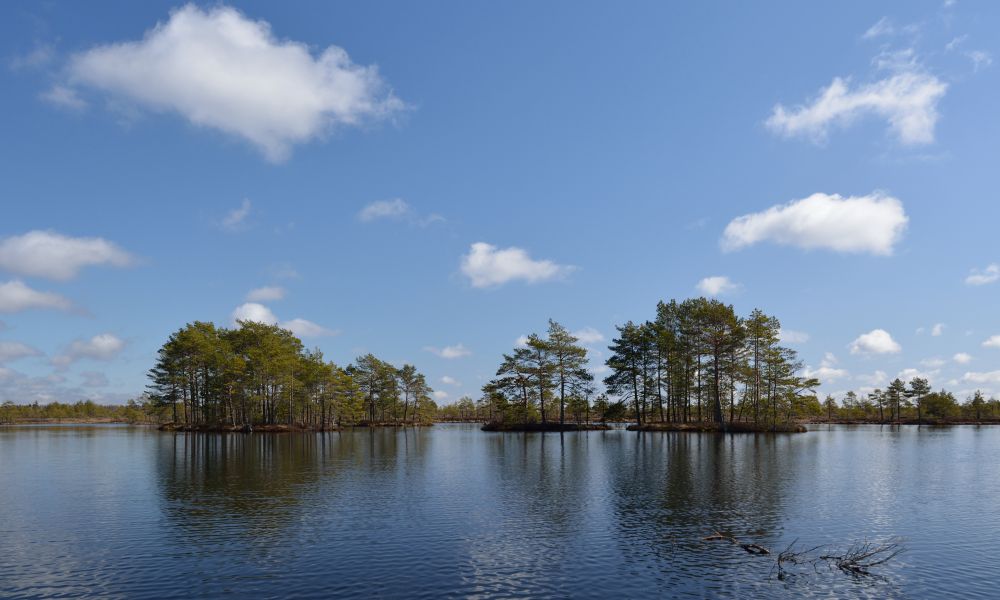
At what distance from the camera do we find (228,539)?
1101 inches

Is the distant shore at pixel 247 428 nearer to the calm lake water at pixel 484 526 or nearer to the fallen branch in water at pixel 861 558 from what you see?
the calm lake water at pixel 484 526

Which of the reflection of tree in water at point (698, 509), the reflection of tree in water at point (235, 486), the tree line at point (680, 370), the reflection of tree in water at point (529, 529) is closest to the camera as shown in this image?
the reflection of tree in water at point (529, 529)

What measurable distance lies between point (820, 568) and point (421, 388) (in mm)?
151520

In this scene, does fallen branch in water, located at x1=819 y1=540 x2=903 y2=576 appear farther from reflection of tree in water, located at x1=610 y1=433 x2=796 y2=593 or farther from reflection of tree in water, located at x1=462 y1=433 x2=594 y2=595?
reflection of tree in water, located at x1=462 y1=433 x2=594 y2=595

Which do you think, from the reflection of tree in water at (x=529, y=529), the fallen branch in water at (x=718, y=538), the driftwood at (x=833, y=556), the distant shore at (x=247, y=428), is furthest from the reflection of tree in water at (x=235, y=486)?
the distant shore at (x=247, y=428)

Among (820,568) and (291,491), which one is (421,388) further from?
(820,568)

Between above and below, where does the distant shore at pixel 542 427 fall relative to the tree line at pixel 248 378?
below

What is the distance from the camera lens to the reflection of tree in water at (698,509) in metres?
23.4

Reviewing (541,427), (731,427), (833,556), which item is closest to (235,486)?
(833,556)

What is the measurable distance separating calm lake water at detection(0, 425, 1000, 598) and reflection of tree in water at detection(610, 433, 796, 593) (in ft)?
0.56

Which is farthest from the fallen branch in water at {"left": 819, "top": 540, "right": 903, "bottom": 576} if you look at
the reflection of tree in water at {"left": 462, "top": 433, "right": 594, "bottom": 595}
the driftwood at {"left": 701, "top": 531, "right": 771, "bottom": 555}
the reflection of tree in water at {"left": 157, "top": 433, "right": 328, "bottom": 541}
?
the reflection of tree in water at {"left": 157, "top": 433, "right": 328, "bottom": 541}

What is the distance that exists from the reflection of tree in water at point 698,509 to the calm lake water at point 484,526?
0.56 feet

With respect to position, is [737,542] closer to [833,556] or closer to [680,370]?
[833,556]

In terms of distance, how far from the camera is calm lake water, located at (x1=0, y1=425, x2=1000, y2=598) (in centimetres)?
2170
